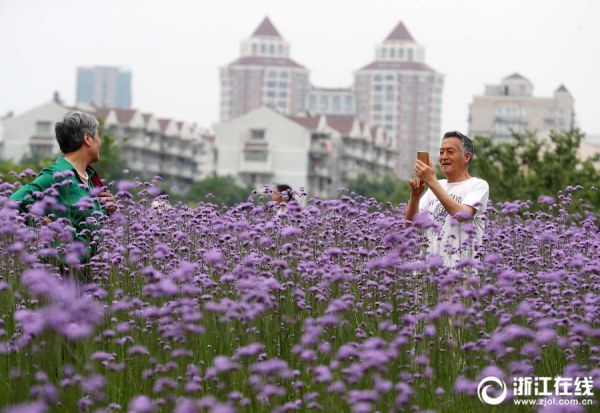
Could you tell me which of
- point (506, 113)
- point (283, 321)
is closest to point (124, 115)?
point (506, 113)

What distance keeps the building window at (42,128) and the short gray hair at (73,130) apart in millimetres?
116340

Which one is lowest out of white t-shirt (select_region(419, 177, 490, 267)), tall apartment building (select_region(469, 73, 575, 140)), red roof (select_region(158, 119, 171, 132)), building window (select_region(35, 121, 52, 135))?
white t-shirt (select_region(419, 177, 490, 267))

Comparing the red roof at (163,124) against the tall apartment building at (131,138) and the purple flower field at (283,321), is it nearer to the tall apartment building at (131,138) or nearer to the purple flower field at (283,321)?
the tall apartment building at (131,138)

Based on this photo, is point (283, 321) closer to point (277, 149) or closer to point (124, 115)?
point (277, 149)

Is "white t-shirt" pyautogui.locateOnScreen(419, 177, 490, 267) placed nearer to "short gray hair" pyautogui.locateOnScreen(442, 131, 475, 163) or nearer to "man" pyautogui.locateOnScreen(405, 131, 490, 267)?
"man" pyautogui.locateOnScreen(405, 131, 490, 267)

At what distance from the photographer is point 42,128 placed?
4779 inches

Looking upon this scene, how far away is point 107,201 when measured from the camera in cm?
707

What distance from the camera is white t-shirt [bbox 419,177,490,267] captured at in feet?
22.6

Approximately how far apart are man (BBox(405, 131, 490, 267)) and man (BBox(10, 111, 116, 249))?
1.77 m

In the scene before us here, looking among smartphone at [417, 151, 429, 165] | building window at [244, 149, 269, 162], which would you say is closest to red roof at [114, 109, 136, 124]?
building window at [244, 149, 269, 162]

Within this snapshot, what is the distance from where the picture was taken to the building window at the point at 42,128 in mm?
120938

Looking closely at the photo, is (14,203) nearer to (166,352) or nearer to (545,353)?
(166,352)

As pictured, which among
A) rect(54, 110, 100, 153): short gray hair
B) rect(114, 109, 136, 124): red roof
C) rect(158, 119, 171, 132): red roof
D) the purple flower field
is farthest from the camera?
rect(158, 119, 171, 132): red roof

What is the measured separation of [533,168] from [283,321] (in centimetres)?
2506
